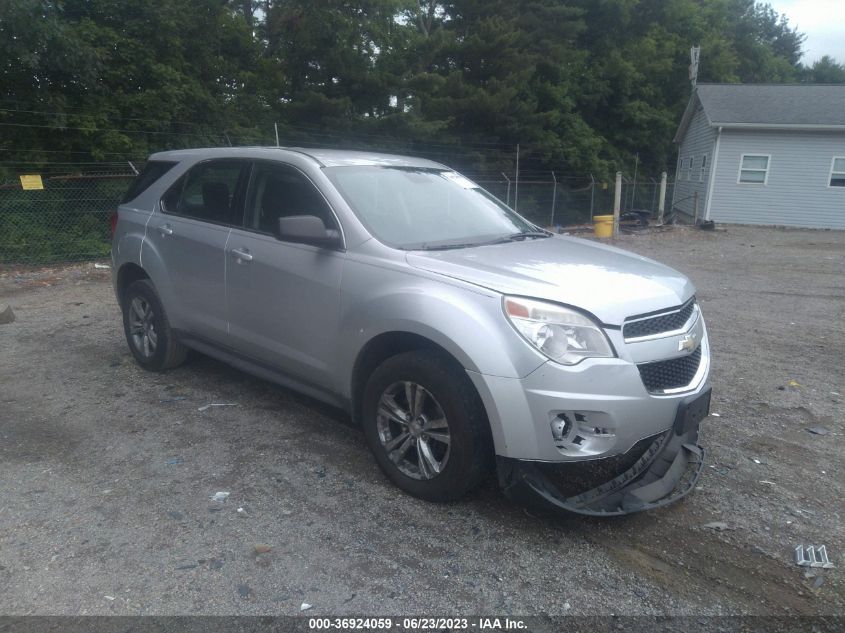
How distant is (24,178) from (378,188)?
9768 mm

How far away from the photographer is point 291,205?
171 inches

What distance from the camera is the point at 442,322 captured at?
10.8 feet

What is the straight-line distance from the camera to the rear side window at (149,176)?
5.52 metres

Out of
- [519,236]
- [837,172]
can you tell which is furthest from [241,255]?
[837,172]

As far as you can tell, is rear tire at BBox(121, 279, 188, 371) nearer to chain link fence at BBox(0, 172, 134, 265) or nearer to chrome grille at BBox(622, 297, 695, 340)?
chrome grille at BBox(622, 297, 695, 340)

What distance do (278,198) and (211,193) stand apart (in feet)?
2.57

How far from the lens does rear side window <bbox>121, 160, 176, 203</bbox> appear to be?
5.52m

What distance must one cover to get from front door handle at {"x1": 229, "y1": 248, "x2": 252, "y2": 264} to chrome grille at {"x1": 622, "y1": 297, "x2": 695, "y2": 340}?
8.16ft

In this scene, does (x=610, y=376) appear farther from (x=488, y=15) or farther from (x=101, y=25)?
(x=488, y=15)

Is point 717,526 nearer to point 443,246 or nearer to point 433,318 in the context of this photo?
point 433,318

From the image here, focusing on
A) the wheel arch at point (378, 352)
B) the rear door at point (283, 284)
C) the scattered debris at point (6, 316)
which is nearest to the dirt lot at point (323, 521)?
the wheel arch at point (378, 352)

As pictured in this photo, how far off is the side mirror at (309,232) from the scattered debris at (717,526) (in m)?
2.51

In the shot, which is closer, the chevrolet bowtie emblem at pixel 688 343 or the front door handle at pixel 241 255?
the chevrolet bowtie emblem at pixel 688 343

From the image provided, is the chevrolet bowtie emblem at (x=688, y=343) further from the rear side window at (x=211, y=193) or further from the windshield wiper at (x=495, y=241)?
the rear side window at (x=211, y=193)
